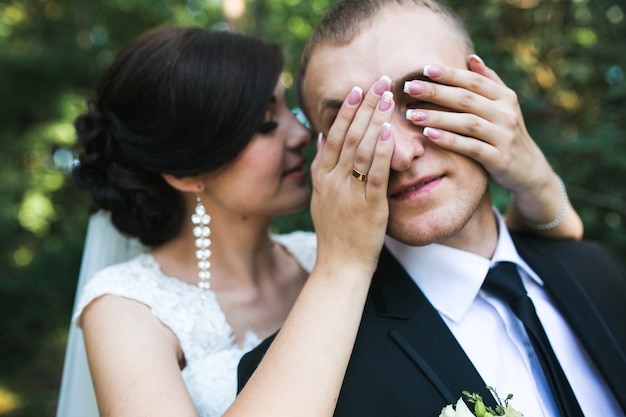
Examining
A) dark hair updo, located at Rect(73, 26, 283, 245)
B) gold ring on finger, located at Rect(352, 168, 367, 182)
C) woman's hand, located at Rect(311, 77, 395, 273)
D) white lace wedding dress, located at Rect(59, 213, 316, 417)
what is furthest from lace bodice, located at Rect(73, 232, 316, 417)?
gold ring on finger, located at Rect(352, 168, 367, 182)

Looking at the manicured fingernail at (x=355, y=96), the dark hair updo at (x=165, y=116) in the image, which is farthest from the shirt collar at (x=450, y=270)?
the dark hair updo at (x=165, y=116)

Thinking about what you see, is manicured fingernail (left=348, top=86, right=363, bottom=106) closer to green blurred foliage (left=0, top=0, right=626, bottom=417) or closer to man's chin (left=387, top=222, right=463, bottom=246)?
man's chin (left=387, top=222, right=463, bottom=246)

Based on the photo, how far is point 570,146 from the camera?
334cm

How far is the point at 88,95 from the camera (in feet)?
16.5

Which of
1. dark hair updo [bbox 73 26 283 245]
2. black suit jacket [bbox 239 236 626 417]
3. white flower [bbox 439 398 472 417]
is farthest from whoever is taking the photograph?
dark hair updo [bbox 73 26 283 245]

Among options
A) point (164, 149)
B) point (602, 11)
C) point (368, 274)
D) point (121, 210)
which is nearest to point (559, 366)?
point (368, 274)

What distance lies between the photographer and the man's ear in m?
2.56

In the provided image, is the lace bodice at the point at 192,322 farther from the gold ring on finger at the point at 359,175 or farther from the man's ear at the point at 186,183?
the gold ring on finger at the point at 359,175

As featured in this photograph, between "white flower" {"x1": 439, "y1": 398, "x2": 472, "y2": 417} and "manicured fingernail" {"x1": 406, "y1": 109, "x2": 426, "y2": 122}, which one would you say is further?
"manicured fingernail" {"x1": 406, "y1": 109, "x2": 426, "y2": 122}

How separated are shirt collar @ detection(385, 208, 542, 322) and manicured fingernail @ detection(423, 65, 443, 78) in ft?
2.00

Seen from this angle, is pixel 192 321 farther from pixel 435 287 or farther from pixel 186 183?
pixel 435 287

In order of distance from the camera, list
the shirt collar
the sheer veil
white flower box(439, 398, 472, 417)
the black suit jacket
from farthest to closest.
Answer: the sheer veil < the shirt collar < the black suit jacket < white flower box(439, 398, 472, 417)

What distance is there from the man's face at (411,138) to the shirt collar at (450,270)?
5.5 inches

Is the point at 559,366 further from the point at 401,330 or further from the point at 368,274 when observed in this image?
the point at 368,274
